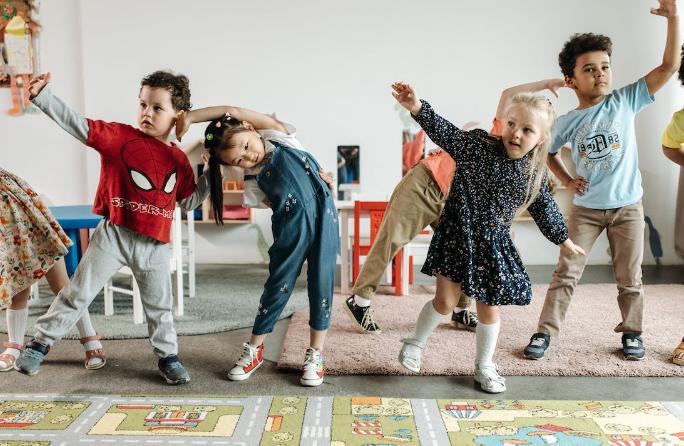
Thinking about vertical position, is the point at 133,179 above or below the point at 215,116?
below

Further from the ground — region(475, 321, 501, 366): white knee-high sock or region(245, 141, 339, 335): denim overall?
region(245, 141, 339, 335): denim overall

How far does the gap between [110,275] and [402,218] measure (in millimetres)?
1186

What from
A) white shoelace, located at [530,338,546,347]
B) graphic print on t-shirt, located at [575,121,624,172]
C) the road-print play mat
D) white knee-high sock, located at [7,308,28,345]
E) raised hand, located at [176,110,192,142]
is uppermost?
raised hand, located at [176,110,192,142]

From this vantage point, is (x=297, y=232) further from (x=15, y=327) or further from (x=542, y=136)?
(x=15, y=327)

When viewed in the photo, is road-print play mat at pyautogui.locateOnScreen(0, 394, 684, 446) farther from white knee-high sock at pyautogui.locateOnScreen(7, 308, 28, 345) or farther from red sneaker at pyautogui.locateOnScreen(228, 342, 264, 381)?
white knee-high sock at pyautogui.locateOnScreen(7, 308, 28, 345)

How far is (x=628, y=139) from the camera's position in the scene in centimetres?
197

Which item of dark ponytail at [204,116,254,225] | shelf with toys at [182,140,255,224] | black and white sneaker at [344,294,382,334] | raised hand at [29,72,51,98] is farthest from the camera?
shelf with toys at [182,140,255,224]

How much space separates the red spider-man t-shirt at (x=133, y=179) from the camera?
1.69m

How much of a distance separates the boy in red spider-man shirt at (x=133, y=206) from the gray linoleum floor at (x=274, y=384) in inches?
3.6

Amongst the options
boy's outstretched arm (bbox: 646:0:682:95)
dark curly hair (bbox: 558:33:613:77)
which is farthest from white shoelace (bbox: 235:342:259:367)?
boy's outstretched arm (bbox: 646:0:682:95)

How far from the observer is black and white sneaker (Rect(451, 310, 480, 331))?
2357 millimetres

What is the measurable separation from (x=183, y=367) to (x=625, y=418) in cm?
137

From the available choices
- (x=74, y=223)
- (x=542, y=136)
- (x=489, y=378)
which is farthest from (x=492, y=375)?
(x=74, y=223)

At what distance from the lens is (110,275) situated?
5.77 feet
